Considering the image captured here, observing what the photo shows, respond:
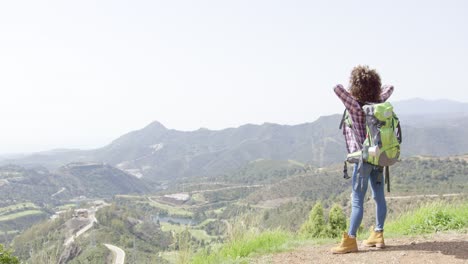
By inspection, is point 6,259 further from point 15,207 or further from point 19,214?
point 15,207

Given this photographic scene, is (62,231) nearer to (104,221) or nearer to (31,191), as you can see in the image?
(104,221)

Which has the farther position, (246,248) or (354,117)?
(246,248)

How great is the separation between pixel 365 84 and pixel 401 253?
1984mm

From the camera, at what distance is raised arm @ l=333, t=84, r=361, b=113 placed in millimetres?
4859

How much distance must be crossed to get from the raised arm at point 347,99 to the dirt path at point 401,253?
1673 millimetres

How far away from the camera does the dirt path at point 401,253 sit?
444 centimetres

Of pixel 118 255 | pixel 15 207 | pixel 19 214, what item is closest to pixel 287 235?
pixel 118 255

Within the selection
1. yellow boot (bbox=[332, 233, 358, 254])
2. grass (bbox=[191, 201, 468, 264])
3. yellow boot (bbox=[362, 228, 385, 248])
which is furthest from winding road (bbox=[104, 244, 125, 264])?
yellow boot (bbox=[332, 233, 358, 254])

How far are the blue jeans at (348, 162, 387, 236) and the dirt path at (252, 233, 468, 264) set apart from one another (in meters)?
0.34

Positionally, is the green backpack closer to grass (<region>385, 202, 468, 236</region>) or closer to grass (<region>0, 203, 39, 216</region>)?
grass (<region>385, 202, 468, 236</region>)

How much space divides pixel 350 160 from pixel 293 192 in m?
131

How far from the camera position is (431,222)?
6.08 meters

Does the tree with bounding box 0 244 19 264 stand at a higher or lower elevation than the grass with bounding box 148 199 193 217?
higher

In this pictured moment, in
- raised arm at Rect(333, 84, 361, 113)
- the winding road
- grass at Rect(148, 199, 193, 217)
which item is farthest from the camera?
grass at Rect(148, 199, 193, 217)
